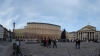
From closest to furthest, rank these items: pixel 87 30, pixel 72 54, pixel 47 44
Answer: pixel 72 54, pixel 47 44, pixel 87 30

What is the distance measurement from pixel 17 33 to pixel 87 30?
218ft

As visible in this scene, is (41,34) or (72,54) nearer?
(72,54)

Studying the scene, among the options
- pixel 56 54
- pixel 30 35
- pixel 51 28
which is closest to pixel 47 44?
pixel 56 54

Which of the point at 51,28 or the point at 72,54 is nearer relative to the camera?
the point at 72,54

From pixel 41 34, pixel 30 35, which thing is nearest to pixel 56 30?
pixel 41 34

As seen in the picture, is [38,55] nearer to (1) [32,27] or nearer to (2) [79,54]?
(2) [79,54]

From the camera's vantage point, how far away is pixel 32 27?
6339 inches

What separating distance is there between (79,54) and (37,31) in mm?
139727

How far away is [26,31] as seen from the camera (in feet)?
522

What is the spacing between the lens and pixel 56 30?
185m

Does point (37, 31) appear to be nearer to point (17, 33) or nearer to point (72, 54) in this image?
point (17, 33)

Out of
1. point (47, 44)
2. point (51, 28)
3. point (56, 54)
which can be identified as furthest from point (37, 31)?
point (56, 54)

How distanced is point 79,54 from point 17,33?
516 feet

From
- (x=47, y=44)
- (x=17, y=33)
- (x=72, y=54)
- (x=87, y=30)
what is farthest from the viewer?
(x=17, y=33)
